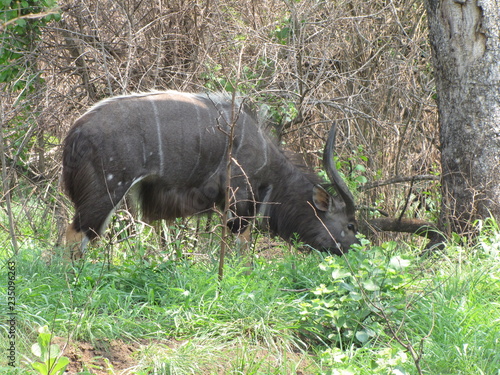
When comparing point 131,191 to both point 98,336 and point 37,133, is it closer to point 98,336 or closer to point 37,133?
point 37,133

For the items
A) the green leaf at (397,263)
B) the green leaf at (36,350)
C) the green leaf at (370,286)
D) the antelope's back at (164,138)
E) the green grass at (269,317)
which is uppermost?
the antelope's back at (164,138)

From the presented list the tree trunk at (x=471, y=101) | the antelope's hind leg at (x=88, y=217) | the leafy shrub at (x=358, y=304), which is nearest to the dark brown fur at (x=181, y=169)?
the antelope's hind leg at (x=88, y=217)

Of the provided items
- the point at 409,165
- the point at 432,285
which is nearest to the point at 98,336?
the point at 432,285

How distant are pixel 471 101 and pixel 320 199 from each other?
1.55m

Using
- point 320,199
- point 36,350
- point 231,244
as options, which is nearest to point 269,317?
point 36,350

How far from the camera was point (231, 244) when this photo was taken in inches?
204

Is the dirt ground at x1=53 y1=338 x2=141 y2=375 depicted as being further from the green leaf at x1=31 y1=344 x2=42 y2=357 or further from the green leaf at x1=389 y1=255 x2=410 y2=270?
the green leaf at x1=389 y1=255 x2=410 y2=270

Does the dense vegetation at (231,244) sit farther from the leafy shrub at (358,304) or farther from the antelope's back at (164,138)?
the antelope's back at (164,138)

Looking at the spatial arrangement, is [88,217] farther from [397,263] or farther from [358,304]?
[397,263]

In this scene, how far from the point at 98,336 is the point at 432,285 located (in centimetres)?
180

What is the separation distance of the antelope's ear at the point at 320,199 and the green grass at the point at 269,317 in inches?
71.2

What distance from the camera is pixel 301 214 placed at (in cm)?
548

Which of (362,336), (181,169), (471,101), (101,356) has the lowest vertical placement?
(101,356)

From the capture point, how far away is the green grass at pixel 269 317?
2695 millimetres
